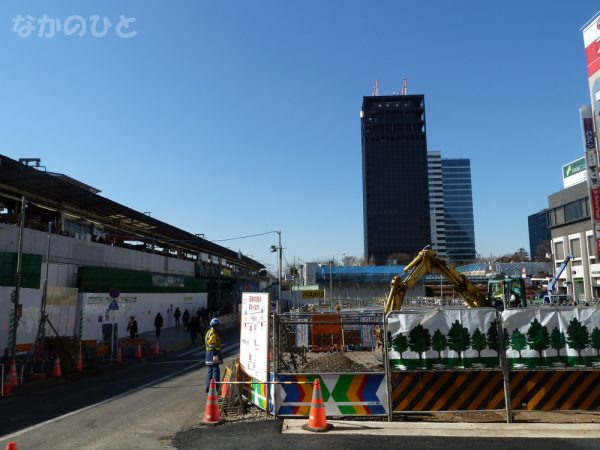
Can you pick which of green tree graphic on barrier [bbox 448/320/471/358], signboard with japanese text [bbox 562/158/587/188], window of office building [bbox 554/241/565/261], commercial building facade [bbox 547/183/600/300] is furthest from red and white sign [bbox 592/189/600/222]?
green tree graphic on barrier [bbox 448/320/471/358]

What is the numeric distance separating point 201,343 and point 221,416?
18789 mm

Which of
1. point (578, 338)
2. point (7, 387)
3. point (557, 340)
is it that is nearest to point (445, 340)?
point (557, 340)

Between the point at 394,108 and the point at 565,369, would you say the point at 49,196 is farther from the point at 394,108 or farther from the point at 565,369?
the point at 394,108

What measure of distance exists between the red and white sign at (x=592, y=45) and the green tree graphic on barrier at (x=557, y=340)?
3359 cm

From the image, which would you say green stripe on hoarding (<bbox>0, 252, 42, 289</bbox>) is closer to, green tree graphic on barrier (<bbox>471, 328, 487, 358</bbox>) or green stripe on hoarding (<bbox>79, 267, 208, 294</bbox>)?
green stripe on hoarding (<bbox>79, 267, 208, 294</bbox>)

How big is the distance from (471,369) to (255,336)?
4.45 meters

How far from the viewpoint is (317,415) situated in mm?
8398

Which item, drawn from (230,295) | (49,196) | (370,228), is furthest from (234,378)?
(370,228)

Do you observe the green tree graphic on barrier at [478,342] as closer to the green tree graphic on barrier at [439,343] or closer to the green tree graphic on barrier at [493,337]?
the green tree graphic on barrier at [493,337]

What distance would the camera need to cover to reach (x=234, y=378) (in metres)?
10.7

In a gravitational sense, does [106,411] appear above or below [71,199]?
below

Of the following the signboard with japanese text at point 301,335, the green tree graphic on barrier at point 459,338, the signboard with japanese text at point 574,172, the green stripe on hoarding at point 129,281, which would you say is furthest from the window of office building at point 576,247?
the green tree graphic on barrier at point 459,338

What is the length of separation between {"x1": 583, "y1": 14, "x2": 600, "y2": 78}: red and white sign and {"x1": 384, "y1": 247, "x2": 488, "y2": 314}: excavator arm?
2739 cm

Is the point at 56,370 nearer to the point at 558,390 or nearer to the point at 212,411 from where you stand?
the point at 212,411
